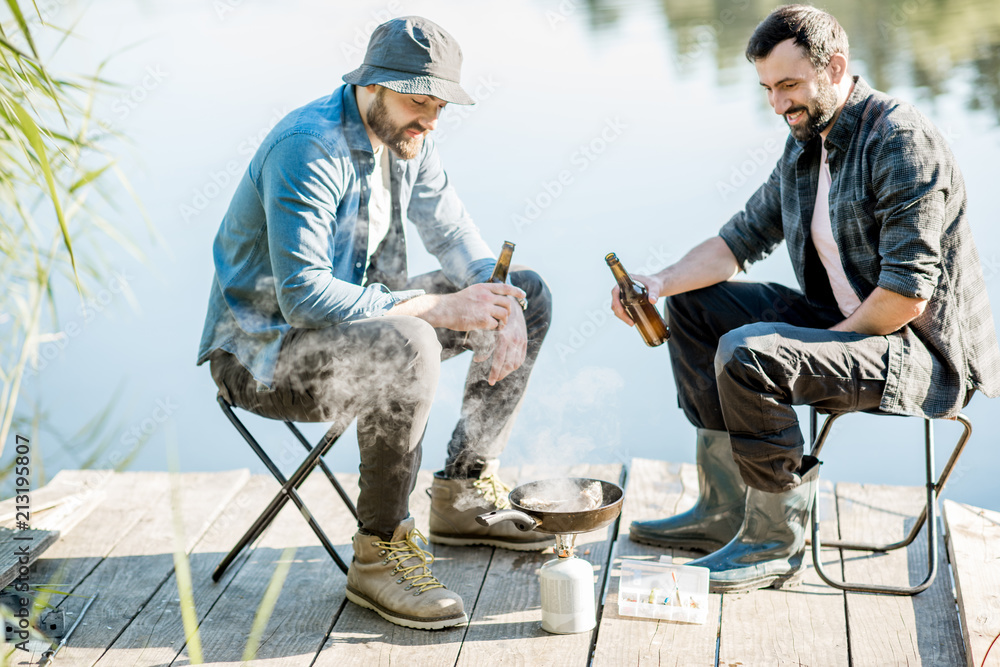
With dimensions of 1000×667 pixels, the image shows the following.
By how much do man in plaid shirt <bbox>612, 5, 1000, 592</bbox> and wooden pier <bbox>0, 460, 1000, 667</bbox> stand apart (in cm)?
24

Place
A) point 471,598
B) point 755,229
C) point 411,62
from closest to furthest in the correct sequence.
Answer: point 411,62 < point 471,598 < point 755,229

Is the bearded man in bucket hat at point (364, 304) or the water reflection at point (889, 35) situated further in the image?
the water reflection at point (889, 35)

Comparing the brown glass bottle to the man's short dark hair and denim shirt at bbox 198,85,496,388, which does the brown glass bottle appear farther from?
the man's short dark hair

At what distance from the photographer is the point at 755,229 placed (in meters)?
2.81

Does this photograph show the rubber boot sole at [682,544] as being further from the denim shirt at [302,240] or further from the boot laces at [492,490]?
the denim shirt at [302,240]

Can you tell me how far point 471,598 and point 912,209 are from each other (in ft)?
5.04

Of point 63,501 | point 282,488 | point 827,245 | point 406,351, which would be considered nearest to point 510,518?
point 406,351

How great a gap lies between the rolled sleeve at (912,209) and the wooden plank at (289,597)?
1.70m

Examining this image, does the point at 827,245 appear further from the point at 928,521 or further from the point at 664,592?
the point at 664,592

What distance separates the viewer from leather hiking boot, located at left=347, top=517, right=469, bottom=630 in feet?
7.25

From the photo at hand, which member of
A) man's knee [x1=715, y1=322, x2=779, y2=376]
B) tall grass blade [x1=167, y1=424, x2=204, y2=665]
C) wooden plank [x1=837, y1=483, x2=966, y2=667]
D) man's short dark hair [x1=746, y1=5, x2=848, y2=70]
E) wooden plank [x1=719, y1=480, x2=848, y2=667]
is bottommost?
wooden plank [x1=837, y1=483, x2=966, y2=667]

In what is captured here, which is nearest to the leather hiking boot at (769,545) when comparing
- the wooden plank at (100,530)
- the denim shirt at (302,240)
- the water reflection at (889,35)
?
the denim shirt at (302,240)

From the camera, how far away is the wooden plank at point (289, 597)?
213 cm

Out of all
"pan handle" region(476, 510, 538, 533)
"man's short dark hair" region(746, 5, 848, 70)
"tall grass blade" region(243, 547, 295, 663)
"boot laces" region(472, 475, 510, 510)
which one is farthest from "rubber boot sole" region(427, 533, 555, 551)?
"man's short dark hair" region(746, 5, 848, 70)
